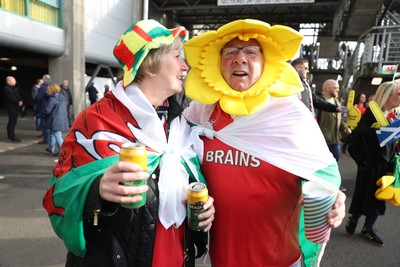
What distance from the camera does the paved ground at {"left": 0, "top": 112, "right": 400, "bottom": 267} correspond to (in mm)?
2893

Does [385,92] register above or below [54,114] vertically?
above

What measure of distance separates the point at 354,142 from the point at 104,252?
117 inches

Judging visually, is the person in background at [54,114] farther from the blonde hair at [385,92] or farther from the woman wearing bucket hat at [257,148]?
the blonde hair at [385,92]

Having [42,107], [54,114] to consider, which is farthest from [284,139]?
[42,107]

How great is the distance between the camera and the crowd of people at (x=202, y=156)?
1303mm

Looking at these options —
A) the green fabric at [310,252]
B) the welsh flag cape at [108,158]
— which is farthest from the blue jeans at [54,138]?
the green fabric at [310,252]

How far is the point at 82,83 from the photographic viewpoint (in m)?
11.4

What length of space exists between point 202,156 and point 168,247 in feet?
1.61

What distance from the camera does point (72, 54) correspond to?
10.6m

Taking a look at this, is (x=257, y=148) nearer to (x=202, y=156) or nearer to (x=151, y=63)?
(x=202, y=156)

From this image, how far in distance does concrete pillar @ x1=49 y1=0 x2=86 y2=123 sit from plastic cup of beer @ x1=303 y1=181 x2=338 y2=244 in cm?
1090

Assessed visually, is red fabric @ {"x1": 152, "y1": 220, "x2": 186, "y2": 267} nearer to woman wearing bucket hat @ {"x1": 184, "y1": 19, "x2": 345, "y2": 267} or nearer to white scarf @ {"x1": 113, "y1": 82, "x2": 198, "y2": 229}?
white scarf @ {"x1": 113, "y1": 82, "x2": 198, "y2": 229}

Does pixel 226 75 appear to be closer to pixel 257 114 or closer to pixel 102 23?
pixel 257 114

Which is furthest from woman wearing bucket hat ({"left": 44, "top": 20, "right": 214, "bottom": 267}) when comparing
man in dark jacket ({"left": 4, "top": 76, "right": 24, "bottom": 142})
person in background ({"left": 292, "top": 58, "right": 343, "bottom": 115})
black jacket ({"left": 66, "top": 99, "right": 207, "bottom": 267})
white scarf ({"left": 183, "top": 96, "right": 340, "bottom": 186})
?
man in dark jacket ({"left": 4, "top": 76, "right": 24, "bottom": 142})
